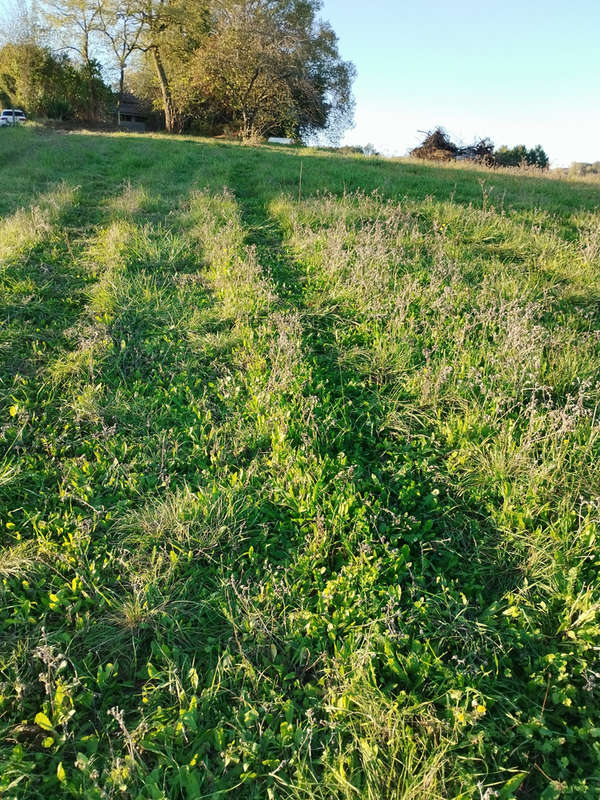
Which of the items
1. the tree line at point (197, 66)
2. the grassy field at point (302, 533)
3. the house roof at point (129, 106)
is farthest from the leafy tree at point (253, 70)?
the grassy field at point (302, 533)

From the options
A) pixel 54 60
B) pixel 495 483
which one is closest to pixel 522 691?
pixel 495 483

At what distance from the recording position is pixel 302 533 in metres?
2.85

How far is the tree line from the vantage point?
22609mm

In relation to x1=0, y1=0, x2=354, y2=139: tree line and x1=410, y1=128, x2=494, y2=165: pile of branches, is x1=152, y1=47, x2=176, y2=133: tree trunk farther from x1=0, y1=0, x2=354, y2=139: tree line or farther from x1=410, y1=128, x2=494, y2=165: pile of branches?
x1=410, y1=128, x2=494, y2=165: pile of branches

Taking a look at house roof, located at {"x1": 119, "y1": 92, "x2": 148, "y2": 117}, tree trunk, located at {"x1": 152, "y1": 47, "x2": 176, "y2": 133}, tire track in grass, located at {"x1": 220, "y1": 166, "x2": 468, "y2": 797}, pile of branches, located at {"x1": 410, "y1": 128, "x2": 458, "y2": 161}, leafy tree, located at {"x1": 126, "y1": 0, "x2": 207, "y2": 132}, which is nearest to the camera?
tire track in grass, located at {"x1": 220, "y1": 166, "x2": 468, "y2": 797}

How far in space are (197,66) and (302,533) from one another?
93.0 ft

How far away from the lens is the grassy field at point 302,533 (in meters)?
1.91

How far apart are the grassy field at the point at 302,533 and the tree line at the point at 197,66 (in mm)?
20589

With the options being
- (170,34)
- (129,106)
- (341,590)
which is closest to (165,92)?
(170,34)

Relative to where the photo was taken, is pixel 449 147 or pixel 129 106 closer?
pixel 449 147

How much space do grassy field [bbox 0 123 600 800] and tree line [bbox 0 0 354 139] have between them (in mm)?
20589

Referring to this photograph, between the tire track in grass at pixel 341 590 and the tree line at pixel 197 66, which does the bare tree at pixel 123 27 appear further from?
the tire track in grass at pixel 341 590

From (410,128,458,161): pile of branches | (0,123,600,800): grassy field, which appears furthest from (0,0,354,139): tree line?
(0,123,600,800): grassy field

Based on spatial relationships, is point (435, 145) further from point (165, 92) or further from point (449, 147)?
point (165, 92)
